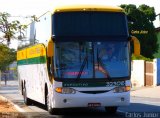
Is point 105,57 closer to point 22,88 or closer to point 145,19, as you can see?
point 22,88

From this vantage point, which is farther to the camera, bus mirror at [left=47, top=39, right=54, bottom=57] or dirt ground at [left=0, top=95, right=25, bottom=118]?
dirt ground at [left=0, top=95, right=25, bottom=118]

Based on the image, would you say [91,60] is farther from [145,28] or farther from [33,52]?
[145,28]

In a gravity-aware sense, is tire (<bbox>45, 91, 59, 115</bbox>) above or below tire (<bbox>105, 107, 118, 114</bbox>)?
above

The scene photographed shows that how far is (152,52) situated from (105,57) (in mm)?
57762

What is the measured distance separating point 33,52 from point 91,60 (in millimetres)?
5525

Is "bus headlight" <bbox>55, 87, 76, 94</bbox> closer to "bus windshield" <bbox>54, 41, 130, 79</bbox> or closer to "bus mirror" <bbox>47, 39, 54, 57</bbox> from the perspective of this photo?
"bus windshield" <bbox>54, 41, 130, 79</bbox>

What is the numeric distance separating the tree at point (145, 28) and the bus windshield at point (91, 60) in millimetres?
55063

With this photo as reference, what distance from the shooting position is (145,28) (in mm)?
76125

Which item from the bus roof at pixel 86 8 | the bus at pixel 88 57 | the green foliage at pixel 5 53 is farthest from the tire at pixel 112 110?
the green foliage at pixel 5 53

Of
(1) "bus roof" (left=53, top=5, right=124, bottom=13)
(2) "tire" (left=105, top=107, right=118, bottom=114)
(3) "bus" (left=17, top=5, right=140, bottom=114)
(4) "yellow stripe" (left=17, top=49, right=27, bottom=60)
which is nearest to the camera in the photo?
(3) "bus" (left=17, top=5, right=140, bottom=114)

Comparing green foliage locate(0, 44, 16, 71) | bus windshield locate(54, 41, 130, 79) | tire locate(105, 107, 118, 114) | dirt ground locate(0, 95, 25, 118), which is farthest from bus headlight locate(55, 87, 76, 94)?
green foliage locate(0, 44, 16, 71)

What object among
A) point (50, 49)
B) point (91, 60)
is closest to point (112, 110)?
point (91, 60)

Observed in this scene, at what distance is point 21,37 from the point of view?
2728cm

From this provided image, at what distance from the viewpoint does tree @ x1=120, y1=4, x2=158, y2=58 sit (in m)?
74.4
